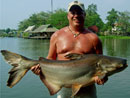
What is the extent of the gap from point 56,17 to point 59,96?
7039 centimetres

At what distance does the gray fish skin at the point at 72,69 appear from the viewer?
3598 millimetres

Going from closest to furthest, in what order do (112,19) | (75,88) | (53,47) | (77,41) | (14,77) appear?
(75,88) < (14,77) < (77,41) < (53,47) < (112,19)

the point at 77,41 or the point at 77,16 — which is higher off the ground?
the point at 77,16

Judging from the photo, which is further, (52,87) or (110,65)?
(52,87)

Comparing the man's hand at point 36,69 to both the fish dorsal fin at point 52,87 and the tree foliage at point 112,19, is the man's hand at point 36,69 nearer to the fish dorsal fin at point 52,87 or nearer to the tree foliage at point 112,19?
the fish dorsal fin at point 52,87

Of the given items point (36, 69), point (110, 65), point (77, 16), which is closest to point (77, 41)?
point (77, 16)

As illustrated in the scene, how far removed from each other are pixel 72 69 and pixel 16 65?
915 millimetres

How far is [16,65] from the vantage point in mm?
3871

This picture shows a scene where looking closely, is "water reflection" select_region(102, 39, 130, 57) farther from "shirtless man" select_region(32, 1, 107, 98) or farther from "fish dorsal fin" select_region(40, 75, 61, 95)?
"fish dorsal fin" select_region(40, 75, 61, 95)

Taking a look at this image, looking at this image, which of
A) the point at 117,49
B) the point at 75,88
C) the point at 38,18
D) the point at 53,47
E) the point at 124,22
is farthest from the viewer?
the point at 38,18

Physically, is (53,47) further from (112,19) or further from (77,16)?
Result: (112,19)

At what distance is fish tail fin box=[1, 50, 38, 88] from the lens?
3.82 meters

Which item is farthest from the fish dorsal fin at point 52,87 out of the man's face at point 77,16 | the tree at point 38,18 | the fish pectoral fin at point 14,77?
the tree at point 38,18

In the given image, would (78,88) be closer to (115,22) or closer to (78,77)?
(78,77)
